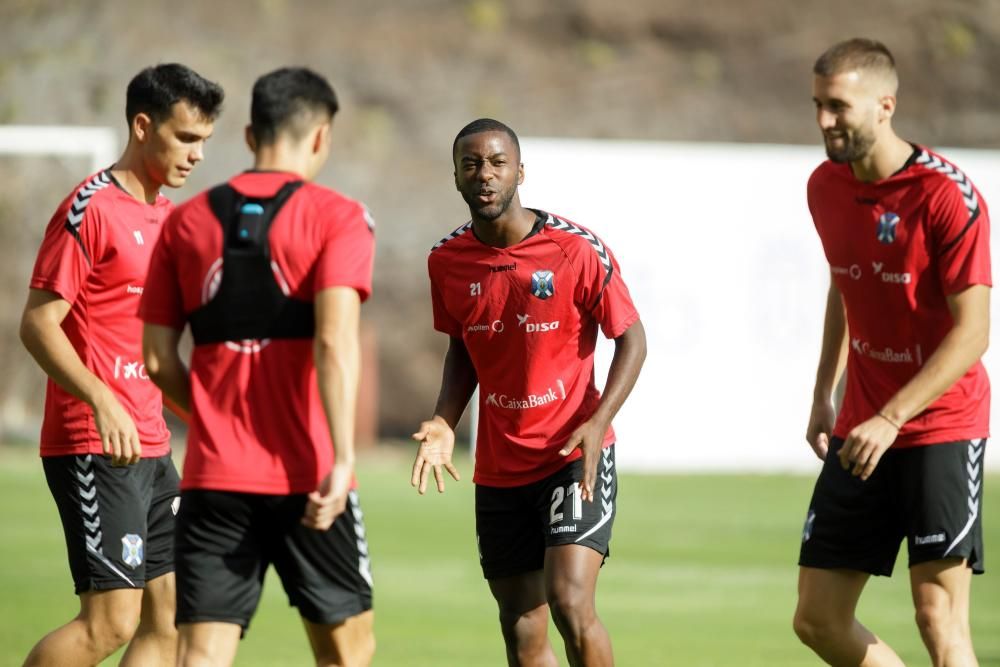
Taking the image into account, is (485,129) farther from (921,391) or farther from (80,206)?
(921,391)

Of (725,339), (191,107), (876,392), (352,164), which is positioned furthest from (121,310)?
(352,164)

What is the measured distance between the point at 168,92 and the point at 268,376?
1.74 m

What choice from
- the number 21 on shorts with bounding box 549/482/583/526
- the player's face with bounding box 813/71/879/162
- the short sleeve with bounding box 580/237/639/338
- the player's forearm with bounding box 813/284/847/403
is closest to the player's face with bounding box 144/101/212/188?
the short sleeve with bounding box 580/237/639/338

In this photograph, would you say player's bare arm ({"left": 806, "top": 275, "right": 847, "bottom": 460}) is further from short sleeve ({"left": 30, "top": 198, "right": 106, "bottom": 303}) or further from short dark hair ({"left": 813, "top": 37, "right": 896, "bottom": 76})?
short sleeve ({"left": 30, "top": 198, "right": 106, "bottom": 303})

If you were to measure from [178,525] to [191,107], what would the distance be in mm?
1898

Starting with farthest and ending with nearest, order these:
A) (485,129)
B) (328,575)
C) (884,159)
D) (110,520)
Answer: (485,129) → (110,520) → (884,159) → (328,575)

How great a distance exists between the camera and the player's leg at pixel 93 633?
19.2 ft

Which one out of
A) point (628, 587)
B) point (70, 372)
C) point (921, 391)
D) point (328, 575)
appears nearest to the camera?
point (328, 575)

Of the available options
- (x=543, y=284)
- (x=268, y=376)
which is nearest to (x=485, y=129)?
(x=543, y=284)

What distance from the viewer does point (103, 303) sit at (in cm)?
614

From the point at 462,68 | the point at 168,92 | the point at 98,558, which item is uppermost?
the point at 462,68

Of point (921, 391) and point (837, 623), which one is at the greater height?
point (921, 391)

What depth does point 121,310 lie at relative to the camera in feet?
20.3

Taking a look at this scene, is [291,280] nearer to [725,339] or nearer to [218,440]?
[218,440]
